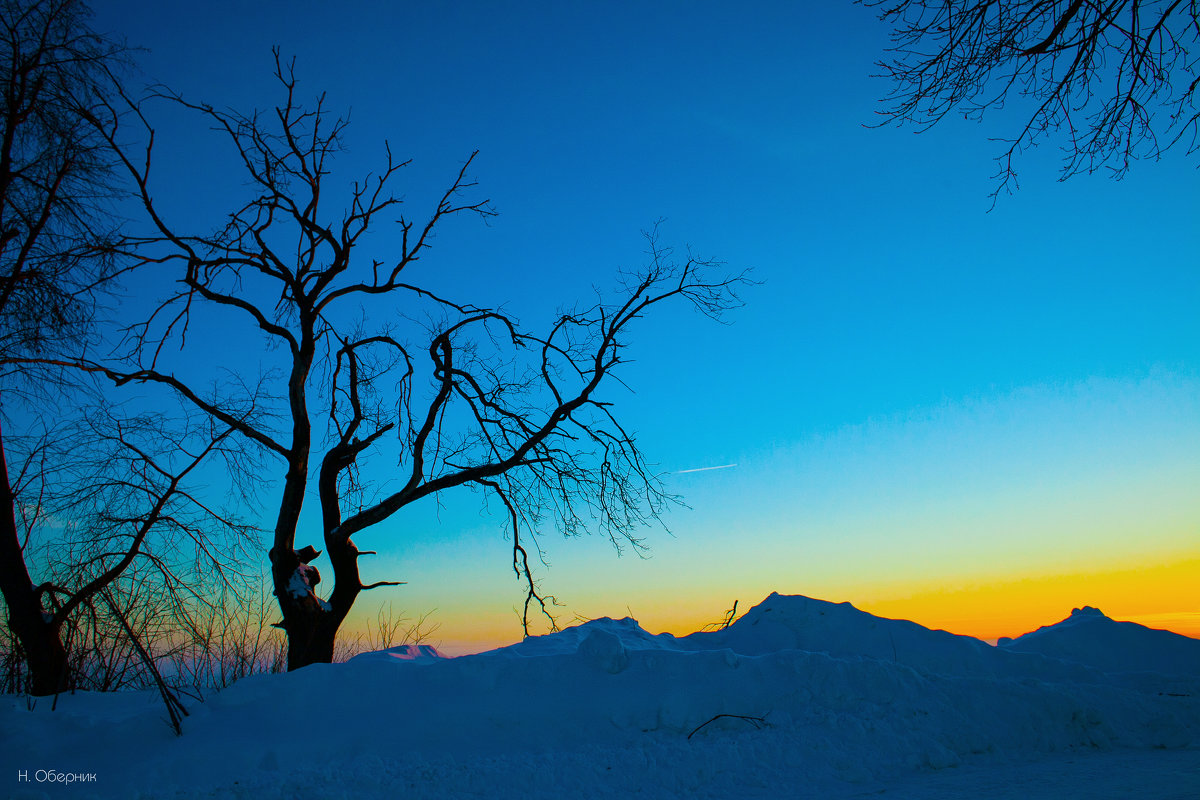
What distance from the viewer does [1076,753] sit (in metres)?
4.74

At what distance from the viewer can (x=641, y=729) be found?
481 centimetres

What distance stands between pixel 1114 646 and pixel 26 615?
10.3m

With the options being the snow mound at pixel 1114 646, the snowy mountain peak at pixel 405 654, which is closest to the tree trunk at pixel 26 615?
the snowy mountain peak at pixel 405 654

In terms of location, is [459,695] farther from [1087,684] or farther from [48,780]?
[1087,684]

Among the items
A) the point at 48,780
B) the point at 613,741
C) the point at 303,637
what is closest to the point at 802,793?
the point at 613,741

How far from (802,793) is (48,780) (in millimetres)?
4512

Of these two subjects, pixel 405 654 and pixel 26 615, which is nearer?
pixel 405 654

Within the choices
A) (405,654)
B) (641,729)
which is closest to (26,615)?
(405,654)

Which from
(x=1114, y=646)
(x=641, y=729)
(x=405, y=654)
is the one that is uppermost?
(x=405, y=654)

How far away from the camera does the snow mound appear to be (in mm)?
6293

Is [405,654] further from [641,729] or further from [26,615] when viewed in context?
[26,615]

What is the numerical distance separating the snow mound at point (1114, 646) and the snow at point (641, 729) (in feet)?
1.65

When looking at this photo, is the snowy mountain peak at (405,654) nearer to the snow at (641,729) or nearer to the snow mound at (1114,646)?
the snow at (641,729)

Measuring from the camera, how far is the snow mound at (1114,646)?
629cm
